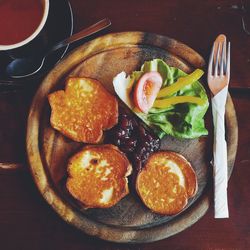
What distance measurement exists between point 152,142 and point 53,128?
1.09 feet

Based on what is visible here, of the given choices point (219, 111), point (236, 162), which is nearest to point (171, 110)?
point (219, 111)

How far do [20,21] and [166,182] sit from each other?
700 mm

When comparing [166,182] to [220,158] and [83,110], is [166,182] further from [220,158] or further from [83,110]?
[83,110]

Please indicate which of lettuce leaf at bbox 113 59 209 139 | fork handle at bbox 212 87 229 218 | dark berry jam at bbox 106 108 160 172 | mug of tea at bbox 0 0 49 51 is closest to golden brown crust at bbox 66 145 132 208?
dark berry jam at bbox 106 108 160 172

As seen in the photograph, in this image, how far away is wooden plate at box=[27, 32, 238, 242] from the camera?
1.53m

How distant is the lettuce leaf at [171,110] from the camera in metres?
1.55

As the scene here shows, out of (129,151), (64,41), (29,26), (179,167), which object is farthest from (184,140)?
(29,26)

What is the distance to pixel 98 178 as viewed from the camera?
5.06ft

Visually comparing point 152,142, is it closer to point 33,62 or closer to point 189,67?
point 189,67

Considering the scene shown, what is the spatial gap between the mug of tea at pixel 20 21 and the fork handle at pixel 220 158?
63 cm

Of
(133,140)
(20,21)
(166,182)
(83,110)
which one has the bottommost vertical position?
(166,182)

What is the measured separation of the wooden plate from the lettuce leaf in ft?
0.14

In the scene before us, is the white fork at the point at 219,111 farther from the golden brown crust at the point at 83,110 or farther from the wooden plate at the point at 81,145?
the golden brown crust at the point at 83,110

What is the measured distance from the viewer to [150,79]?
1.54m
